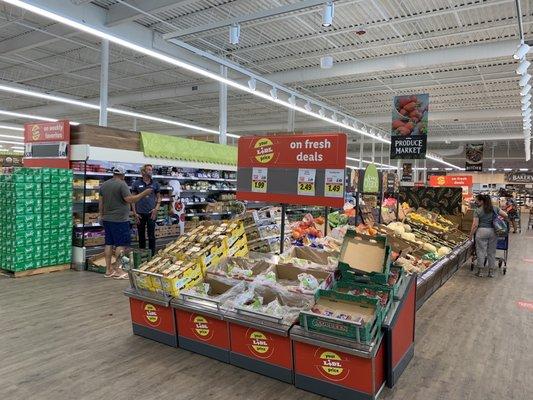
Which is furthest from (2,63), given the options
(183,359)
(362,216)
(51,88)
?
(183,359)

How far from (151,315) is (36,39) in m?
8.82

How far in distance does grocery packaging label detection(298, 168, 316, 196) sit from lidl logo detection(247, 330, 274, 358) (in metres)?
1.43

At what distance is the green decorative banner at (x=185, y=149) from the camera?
861 centimetres

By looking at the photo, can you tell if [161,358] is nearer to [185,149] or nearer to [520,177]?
[185,149]

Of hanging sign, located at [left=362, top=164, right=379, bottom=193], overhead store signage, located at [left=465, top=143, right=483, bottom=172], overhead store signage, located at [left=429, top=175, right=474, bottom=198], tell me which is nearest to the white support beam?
hanging sign, located at [left=362, top=164, right=379, bottom=193]

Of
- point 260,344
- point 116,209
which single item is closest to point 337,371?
point 260,344

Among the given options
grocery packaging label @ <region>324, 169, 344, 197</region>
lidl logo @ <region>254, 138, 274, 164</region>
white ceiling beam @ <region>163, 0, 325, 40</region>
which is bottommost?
grocery packaging label @ <region>324, 169, 344, 197</region>

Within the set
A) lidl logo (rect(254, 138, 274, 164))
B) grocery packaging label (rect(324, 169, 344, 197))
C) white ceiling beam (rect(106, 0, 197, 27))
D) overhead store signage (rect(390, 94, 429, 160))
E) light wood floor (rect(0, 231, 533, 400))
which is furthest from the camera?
overhead store signage (rect(390, 94, 429, 160))

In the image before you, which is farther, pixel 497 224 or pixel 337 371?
pixel 497 224

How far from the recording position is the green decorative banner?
8.61 meters

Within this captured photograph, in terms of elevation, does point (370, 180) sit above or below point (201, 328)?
above

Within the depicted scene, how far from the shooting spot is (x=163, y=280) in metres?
3.83

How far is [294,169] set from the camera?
4.18m

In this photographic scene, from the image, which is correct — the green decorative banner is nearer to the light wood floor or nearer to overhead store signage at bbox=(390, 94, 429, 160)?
the light wood floor
